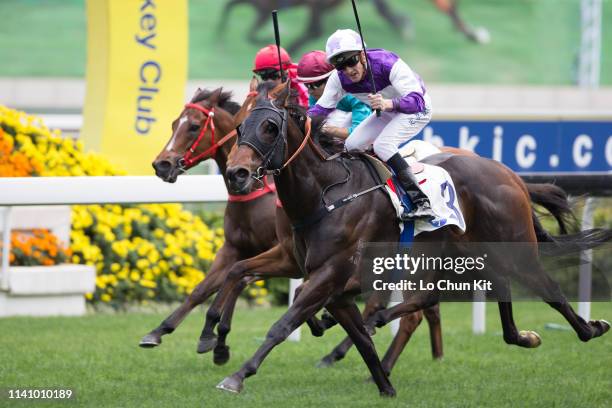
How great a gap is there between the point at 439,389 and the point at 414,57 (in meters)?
25.5

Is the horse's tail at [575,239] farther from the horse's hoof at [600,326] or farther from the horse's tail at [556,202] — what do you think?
the horse's hoof at [600,326]

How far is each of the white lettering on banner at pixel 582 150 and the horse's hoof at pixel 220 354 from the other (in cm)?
345

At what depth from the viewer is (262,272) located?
6.14m

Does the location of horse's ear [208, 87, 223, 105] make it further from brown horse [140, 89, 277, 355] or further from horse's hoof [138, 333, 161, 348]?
horse's hoof [138, 333, 161, 348]

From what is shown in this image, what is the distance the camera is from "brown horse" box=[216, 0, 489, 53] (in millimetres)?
29828

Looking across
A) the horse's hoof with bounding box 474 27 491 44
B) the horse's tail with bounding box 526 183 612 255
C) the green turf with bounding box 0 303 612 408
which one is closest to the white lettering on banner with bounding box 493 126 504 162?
the green turf with bounding box 0 303 612 408

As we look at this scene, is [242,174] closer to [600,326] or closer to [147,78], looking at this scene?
[600,326]

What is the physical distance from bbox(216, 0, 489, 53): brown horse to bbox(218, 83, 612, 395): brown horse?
2352 cm

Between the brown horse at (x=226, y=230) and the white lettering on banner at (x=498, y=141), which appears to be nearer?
the brown horse at (x=226, y=230)

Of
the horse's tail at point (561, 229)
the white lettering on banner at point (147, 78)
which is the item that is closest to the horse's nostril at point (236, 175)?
the horse's tail at point (561, 229)

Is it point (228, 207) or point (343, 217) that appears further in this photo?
point (228, 207)

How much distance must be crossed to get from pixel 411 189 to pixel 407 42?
84.4 feet

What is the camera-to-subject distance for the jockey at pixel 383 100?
5.43 m

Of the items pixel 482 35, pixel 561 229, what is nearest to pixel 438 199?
pixel 561 229
